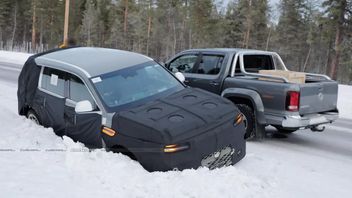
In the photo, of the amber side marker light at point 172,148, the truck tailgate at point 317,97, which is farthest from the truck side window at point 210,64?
the amber side marker light at point 172,148

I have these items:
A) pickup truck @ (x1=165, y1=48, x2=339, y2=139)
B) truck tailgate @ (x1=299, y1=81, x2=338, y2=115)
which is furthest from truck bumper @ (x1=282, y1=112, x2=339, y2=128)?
truck tailgate @ (x1=299, y1=81, x2=338, y2=115)

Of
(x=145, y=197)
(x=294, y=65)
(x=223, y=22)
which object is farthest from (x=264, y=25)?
(x=145, y=197)

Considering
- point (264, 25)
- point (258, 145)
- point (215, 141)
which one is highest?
point (264, 25)

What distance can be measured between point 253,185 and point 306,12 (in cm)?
5036

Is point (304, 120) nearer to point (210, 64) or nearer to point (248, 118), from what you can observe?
point (248, 118)

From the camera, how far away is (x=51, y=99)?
601 cm

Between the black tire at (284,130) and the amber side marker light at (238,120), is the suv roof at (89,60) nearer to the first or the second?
the amber side marker light at (238,120)

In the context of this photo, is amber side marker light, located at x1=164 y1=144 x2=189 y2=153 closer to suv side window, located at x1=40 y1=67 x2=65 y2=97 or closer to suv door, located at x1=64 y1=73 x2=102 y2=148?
suv door, located at x1=64 y1=73 x2=102 y2=148

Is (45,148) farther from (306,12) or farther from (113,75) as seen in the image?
(306,12)

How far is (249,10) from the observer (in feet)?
145

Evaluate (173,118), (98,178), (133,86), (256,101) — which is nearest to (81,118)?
(133,86)

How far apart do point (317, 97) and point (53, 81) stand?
15.4 ft

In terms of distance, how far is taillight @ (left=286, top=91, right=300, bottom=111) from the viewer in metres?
6.52

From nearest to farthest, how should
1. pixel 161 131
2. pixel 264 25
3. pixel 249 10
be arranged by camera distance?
pixel 161 131 → pixel 249 10 → pixel 264 25
